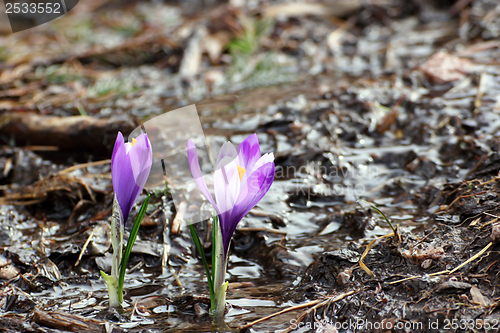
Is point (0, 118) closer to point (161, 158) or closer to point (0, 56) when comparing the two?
point (161, 158)

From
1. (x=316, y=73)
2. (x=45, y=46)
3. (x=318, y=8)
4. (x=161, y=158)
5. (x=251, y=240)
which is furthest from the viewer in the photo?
(x=318, y=8)

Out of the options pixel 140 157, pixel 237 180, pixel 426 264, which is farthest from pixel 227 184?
pixel 426 264

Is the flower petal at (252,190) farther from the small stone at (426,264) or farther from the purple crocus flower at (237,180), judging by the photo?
the small stone at (426,264)

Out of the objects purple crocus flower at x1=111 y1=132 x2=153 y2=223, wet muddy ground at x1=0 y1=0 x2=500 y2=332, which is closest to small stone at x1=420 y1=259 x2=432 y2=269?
wet muddy ground at x1=0 y1=0 x2=500 y2=332

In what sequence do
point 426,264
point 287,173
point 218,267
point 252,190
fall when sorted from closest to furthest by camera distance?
point 252,190, point 218,267, point 426,264, point 287,173

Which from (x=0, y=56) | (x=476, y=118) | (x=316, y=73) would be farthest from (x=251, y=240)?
(x=0, y=56)

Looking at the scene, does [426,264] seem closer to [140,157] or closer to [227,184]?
[227,184]
